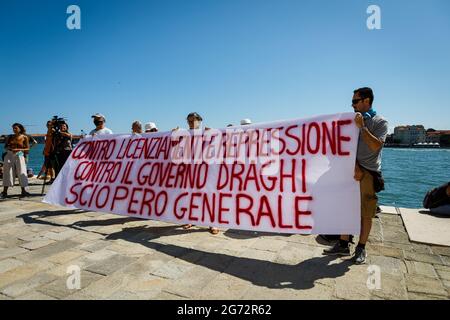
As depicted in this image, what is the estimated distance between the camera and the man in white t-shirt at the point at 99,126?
20.0 feet

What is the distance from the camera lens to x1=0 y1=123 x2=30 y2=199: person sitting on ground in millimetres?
7484

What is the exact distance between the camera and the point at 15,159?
761cm

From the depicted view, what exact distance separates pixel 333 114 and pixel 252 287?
2307mm

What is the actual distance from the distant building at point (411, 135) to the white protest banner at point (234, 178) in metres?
148

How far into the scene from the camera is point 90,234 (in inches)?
177

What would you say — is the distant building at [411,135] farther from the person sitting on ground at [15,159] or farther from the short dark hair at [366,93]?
the person sitting on ground at [15,159]

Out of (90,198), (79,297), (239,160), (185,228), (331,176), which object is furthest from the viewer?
(90,198)

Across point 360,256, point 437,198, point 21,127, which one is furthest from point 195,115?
point 21,127

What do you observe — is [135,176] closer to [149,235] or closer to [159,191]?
[159,191]

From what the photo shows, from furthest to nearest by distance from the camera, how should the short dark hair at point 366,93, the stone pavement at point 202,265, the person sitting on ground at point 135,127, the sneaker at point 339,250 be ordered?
the person sitting on ground at point 135,127
the sneaker at point 339,250
the short dark hair at point 366,93
the stone pavement at point 202,265

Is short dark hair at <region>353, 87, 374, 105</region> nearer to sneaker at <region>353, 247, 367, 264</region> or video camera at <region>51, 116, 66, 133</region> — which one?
sneaker at <region>353, 247, 367, 264</region>

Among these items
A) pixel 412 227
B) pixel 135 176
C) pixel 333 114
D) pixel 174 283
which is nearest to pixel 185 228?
pixel 135 176

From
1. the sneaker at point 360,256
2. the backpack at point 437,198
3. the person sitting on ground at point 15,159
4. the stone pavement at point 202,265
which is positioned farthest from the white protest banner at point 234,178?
the backpack at point 437,198

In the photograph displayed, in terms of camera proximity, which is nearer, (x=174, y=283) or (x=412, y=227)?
(x=174, y=283)
